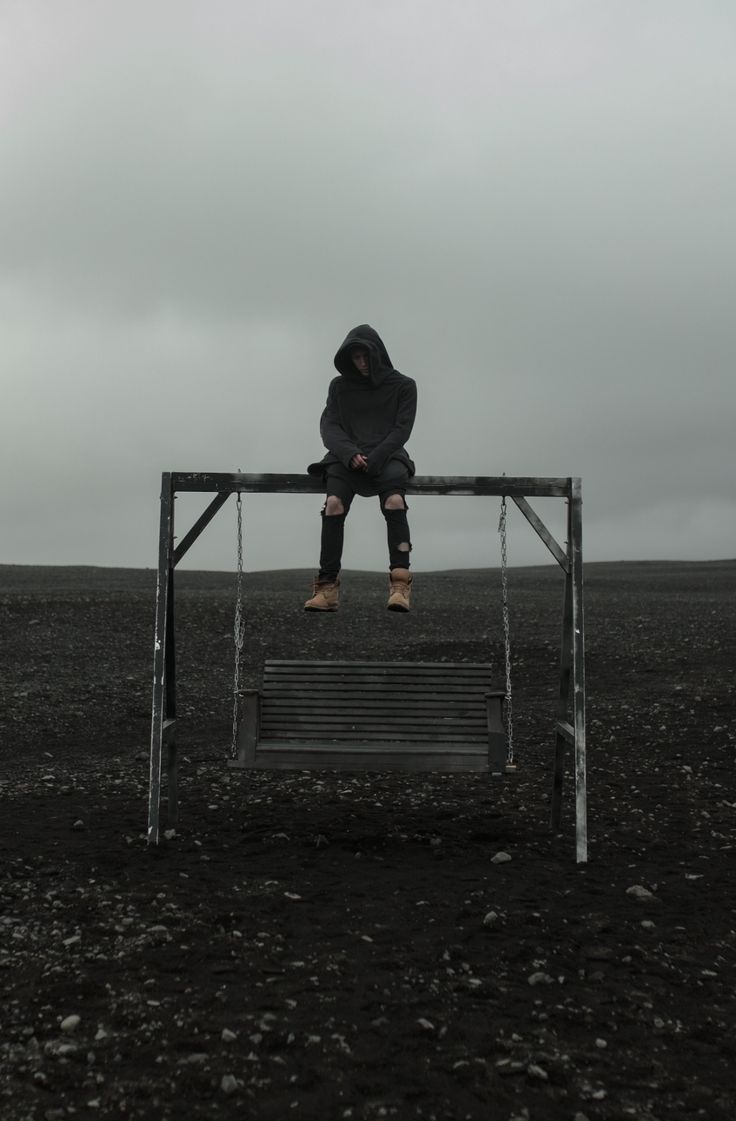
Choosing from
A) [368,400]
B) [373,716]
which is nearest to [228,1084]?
[373,716]

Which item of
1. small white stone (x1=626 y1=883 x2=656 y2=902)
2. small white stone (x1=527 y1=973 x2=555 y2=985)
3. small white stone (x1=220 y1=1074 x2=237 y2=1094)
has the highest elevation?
small white stone (x1=626 y1=883 x2=656 y2=902)

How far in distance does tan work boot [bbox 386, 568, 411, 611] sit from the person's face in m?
1.79

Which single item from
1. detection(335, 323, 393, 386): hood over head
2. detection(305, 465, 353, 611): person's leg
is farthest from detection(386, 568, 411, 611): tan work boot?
detection(335, 323, 393, 386): hood over head

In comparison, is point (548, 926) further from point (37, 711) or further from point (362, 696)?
point (37, 711)

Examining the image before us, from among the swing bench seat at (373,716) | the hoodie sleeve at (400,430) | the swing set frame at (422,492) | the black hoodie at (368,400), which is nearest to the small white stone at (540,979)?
the swing set frame at (422,492)

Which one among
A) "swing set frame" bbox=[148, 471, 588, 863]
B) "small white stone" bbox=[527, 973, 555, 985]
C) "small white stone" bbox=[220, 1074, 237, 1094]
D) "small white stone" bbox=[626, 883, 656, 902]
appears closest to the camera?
"small white stone" bbox=[220, 1074, 237, 1094]

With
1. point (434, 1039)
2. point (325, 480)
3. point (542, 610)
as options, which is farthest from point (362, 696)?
point (542, 610)

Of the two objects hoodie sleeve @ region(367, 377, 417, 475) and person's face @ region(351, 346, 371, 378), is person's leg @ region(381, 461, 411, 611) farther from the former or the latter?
person's face @ region(351, 346, 371, 378)

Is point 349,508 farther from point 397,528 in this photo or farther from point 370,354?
point 370,354

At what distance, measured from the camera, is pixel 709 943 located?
7422 millimetres

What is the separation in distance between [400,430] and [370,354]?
74cm

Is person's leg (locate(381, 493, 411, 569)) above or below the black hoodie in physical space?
below

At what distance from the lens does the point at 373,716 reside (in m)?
9.91

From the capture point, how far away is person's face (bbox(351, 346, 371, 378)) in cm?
993
